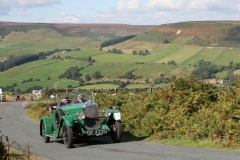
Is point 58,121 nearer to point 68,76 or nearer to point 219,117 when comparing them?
point 219,117

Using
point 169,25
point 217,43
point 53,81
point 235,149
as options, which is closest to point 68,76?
point 53,81

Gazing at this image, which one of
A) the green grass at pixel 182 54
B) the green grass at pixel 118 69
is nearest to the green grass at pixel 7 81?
the green grass at pixel 118 69

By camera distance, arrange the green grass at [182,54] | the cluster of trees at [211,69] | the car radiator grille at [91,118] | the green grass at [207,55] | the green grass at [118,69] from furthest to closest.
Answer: the green grass at [182,54] → the green grass at [207,55] → the green grass at [118,69] → the cluster of trees at [211,69] → the car radiator grille at [91,118]

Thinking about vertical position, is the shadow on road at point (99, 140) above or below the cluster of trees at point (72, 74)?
above

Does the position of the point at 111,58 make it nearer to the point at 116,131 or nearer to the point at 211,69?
the point at 211,69

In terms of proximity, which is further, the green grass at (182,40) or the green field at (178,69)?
the green grass at (182,40)

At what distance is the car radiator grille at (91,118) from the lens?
16094 millimetres

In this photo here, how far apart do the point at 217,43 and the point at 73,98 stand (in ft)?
426

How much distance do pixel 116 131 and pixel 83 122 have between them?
1.19 meters

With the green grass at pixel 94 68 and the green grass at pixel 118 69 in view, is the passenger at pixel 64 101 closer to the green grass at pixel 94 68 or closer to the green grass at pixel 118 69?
the green grass at pixel 118 69

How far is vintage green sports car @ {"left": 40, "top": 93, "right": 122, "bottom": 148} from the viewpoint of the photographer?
1583 centimetres

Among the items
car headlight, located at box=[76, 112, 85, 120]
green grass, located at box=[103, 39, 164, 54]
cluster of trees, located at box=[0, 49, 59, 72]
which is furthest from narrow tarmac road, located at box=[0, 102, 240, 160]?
green grass, located at box=[103, 39, 164, 54]

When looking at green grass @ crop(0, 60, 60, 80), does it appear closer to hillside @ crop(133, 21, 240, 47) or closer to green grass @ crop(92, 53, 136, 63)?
green grass @ crop(92, 53, 136, 63)

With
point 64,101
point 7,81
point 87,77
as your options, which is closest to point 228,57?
point 87,77
